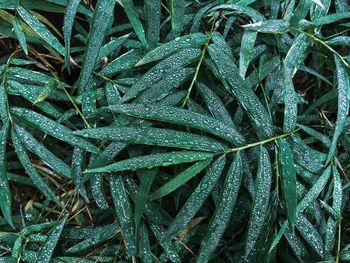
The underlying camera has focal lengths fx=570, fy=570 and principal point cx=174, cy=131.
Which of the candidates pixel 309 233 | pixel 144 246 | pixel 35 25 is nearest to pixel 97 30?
pixel 35 25

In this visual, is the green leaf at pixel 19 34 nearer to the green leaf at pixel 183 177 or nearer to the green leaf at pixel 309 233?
the green leaf at pixel 183 177

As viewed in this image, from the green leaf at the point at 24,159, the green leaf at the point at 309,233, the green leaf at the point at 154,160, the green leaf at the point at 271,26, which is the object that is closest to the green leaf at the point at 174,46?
the green leaf at the point at 271,26

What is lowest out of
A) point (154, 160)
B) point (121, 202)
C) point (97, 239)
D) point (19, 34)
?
point (97, 239)

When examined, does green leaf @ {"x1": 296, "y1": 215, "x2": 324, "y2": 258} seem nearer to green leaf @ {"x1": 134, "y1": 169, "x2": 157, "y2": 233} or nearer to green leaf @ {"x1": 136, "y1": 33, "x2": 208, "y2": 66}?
green leaf @ {"x1": 134, "y1": 169, "x2": 157, "y2": 233}

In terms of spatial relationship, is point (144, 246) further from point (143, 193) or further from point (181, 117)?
point (181, 117)

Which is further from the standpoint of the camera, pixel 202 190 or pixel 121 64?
pixel 121 64

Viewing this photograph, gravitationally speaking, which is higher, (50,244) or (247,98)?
(247,98)

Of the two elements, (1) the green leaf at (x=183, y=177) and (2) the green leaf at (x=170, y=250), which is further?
(2) the green leaf at (x=170, y=250)
